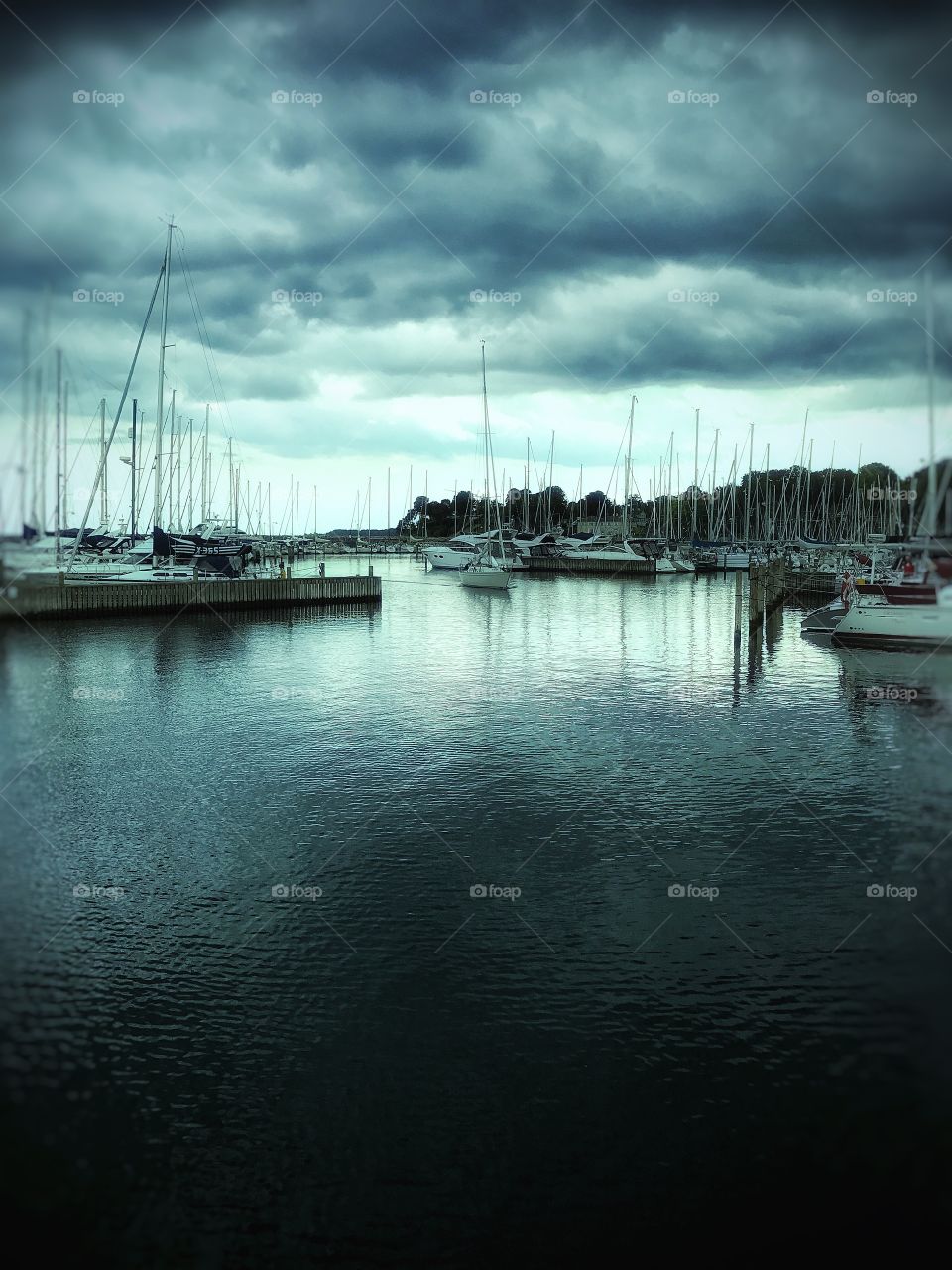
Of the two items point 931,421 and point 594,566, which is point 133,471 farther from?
point 594,566

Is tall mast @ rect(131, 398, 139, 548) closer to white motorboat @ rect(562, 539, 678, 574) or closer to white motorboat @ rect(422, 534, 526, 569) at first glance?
white motorboat @ rect(422, 534, 526, 569)

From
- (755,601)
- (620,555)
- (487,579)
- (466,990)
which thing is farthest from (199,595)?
(620,555)

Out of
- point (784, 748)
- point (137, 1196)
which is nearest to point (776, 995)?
point (137, 1196)

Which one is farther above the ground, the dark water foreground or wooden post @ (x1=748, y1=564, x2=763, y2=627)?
wooden post @ (x1=748, y1=564, x2=763, y2=627)

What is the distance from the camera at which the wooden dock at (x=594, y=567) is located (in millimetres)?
108562

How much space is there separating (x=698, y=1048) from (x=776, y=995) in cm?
158

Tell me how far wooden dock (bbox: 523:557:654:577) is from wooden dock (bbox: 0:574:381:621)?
48.0 m

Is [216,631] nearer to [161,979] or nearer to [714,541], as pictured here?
[161,979]

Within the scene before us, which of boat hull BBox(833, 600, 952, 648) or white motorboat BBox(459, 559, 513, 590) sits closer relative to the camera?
boat hull BBox(833, 600, 952, 648)

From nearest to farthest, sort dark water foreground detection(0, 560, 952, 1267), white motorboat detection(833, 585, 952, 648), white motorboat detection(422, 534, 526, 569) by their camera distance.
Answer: dark water foreground detection(0, 560, 952, 1267) → white motorboat detection(833, 585, 952, 648) → white motorboat detection(422, 534, 526, 569)

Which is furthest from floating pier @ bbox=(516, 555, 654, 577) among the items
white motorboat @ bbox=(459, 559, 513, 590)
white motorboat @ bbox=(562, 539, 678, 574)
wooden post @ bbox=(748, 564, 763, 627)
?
wooden post @ bbox=(748, 564, 763, 627)

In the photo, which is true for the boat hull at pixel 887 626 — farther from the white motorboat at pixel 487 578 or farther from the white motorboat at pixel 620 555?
the white motorboat at pixel 620 555

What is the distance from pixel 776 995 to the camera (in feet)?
37.7

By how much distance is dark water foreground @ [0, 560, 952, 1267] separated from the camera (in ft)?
28.3
